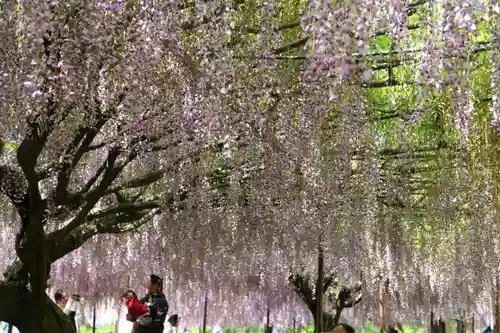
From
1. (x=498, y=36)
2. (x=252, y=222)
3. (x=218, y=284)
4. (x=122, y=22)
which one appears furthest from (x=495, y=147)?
(x=218, y=284)

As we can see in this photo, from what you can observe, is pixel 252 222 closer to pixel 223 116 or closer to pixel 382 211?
pixel 382 211

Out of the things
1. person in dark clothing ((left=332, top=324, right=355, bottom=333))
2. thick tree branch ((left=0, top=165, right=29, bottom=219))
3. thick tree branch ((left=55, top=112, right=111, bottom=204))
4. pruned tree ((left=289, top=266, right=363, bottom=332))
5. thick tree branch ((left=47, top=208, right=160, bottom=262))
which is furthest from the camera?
pruned tree ((left=289, top=266, right=363, bottom=332))

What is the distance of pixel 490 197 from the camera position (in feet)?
23.6

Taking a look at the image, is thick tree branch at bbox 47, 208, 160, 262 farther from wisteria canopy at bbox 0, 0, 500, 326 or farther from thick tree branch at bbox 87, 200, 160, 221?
thick tree branch at bbox 87, 200, 160, 221

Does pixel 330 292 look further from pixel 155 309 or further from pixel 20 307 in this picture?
pixel 20 307

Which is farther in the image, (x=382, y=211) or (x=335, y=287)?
(x=335, y=287)

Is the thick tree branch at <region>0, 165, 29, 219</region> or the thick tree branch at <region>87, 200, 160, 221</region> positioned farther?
the thick tree branch at <region>87, 200, 160, 221</region>

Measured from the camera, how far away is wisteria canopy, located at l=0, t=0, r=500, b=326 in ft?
11.4

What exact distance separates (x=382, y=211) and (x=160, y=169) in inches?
150

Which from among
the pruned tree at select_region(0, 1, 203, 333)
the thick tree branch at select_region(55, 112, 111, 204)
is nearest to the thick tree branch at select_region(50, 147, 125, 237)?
the pruned tree at select_region(0, 1, 203, 333)

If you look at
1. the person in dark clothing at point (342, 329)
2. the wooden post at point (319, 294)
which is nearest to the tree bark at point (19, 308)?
the person in dark clothing at point (342, 329)

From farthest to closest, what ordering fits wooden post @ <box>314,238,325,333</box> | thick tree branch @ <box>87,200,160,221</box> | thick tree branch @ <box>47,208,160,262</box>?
1. wooden post @ <box>314,238,325,333</box>
2. thick tree branch @ <box>47,208,160,262</box>
3. thick tree branch @ <box>87,200,160,221</box>

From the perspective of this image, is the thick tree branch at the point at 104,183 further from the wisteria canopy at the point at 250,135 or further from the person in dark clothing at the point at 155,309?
the person in dark clothing at the point at 155,309

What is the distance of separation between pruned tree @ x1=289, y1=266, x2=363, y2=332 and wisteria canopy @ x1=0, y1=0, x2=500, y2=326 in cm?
160
